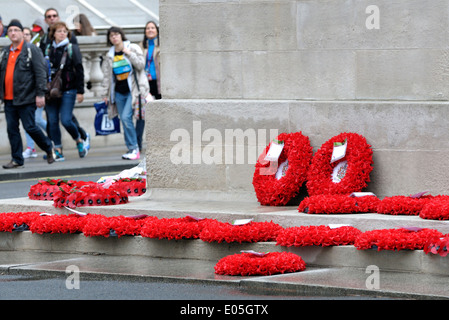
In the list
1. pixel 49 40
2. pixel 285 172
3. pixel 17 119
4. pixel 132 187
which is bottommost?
pixel 132 187

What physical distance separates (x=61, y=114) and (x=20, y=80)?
1.63 m

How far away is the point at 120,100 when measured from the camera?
17.7 metres

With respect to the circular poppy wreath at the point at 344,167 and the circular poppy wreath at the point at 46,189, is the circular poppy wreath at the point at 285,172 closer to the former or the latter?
the circular poppy wreath at the point at 344,167

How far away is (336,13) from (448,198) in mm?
2263

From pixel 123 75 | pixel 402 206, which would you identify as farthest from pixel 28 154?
pixel 402 206

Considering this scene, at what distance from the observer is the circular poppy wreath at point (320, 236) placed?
8461mm

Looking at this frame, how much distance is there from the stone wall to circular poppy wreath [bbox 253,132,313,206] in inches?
7.5

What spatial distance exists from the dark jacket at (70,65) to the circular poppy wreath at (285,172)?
7.81 metres

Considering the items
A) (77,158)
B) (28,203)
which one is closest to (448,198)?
(28,203)

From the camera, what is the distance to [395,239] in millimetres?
8141

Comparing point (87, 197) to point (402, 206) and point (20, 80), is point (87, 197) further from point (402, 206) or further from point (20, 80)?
point (20, 80)
